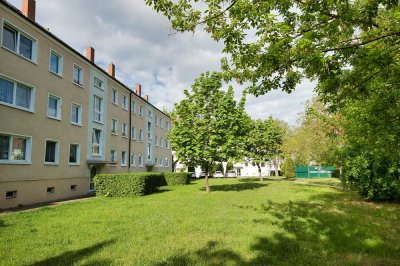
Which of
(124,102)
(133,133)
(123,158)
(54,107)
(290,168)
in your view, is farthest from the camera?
(290,168)

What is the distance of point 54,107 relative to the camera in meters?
19.6

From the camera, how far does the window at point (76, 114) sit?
21.6m

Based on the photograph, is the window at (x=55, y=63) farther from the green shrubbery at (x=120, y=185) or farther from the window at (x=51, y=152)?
the green shrubbery at (x=120, y=185)

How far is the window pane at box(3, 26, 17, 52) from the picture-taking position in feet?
50.8

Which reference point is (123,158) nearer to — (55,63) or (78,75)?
(78,75)

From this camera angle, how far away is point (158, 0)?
5.71 metres

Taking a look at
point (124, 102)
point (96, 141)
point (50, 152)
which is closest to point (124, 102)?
point (124, 102)

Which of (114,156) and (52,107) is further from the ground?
(52,107)

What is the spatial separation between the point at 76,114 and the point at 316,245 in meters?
19.8

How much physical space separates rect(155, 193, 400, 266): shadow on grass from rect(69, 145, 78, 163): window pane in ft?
50.6

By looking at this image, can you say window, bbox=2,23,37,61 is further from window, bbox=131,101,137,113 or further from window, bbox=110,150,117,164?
window, bbox=131,101,137,113

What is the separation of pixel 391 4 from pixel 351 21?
66 centimetres

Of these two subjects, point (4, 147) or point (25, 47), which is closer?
point (4, 147)

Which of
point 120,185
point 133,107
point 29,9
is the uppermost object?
point 29,9
